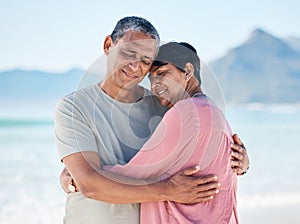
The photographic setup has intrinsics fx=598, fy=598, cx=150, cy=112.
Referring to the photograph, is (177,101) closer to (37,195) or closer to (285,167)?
(37,195)

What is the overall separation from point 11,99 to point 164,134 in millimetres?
16055

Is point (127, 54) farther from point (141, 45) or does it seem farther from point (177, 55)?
point (177, 55)

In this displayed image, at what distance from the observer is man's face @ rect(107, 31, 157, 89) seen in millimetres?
1840

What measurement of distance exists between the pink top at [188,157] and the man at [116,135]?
31 millimetres

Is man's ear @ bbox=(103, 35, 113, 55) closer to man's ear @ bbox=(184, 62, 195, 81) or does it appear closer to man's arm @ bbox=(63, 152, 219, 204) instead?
man's ear @ bbox=(184, 62, 195, 81)

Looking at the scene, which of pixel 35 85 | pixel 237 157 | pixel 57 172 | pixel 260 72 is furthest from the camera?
pixel 260 72

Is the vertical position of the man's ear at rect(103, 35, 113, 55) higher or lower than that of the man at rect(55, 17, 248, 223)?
higher

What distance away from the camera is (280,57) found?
21.3 metres

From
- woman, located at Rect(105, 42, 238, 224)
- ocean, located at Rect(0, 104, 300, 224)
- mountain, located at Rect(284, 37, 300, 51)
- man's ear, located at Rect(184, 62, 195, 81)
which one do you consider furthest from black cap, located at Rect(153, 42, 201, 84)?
mountain, located at Rect(284, 37, 300, 51)

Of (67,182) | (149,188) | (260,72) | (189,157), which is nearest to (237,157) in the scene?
(189,157)

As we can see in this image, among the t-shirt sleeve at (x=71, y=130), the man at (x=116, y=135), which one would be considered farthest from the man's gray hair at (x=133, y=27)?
the t-shirt sleeve at (x=71, y=130)

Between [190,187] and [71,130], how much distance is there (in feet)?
1.29

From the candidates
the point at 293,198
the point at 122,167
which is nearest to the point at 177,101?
the point at 122,167

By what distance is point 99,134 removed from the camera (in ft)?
5.96
